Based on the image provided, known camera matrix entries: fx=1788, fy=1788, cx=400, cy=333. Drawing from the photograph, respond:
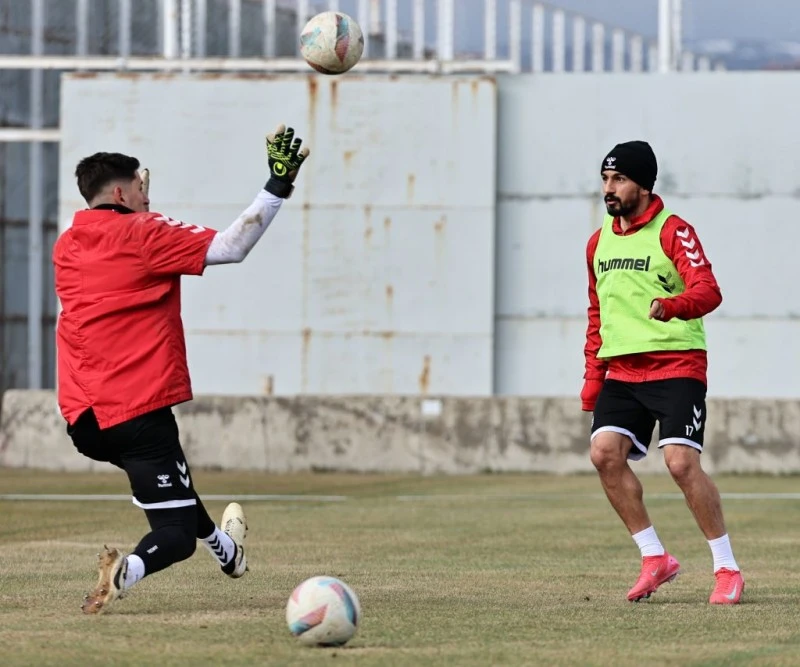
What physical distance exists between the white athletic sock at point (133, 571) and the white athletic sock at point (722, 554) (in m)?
2.64

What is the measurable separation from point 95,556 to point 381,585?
87.9 inches

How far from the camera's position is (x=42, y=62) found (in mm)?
19422

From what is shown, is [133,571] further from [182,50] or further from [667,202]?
[182,50]

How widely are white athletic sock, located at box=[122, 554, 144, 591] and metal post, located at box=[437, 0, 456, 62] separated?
506 inches

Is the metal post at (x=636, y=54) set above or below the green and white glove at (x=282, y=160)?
above

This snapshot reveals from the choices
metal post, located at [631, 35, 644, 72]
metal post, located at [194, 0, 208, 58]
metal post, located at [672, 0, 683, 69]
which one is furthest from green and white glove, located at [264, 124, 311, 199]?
metal post, located at [631, 35, 644, 72]

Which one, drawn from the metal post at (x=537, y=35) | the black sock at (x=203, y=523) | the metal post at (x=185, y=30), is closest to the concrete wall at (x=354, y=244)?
the metal post at (x=185, y=30)

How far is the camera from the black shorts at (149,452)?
7344 mm

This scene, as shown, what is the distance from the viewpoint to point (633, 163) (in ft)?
27.3

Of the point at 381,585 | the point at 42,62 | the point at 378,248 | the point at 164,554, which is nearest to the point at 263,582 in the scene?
the point at 381,585

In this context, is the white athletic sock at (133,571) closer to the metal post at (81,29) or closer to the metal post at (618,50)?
the metal post at (81,29)

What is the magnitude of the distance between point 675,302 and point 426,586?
6.28ft

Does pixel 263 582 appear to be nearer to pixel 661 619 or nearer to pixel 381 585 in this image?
pixel 381 585

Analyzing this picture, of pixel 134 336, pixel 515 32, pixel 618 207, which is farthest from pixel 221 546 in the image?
pixel 515 32
